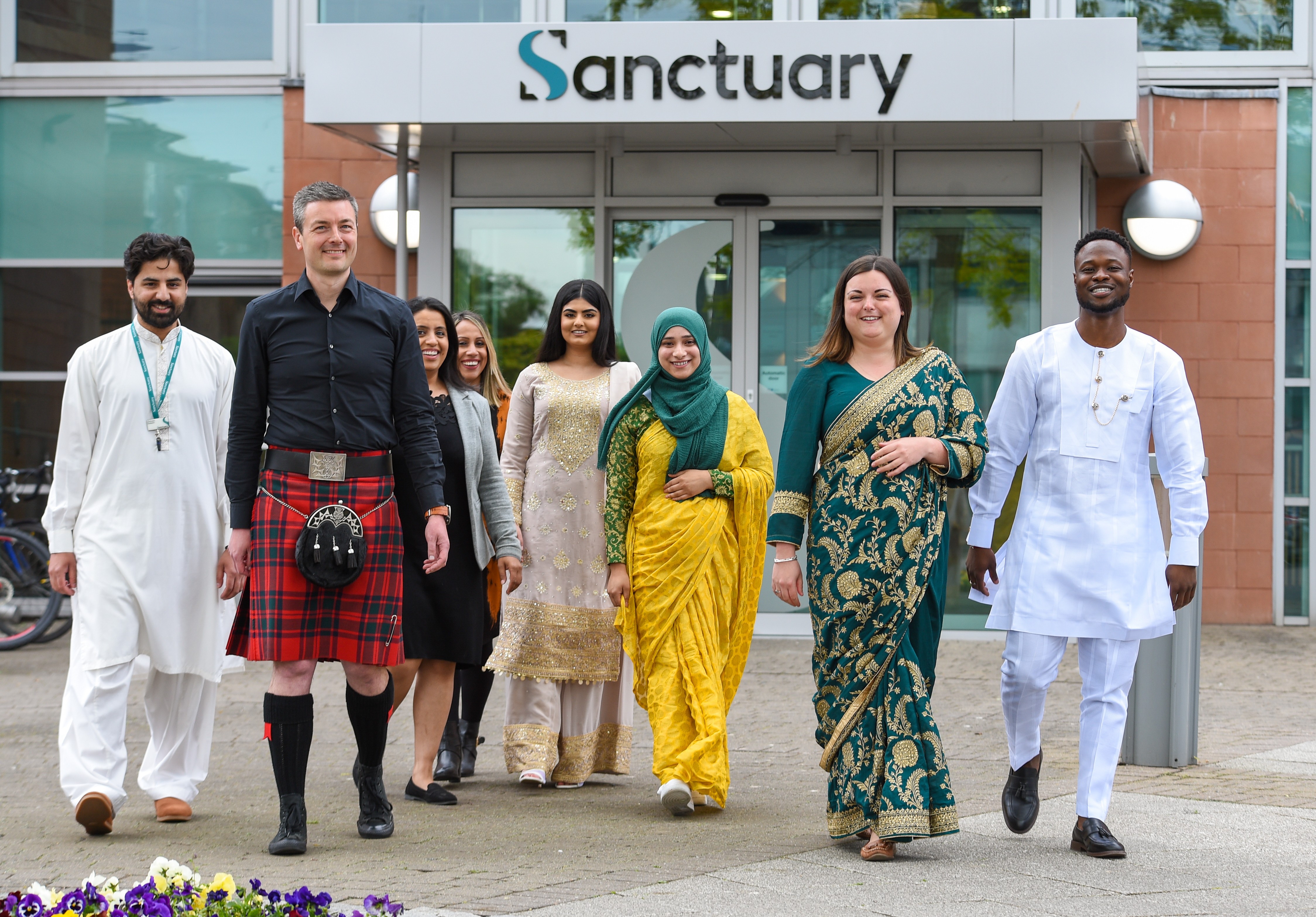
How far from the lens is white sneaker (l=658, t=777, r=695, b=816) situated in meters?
5.21

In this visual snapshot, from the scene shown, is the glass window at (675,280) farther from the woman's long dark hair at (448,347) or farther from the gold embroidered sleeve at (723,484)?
the gold embroidered sleeve at (723,484)

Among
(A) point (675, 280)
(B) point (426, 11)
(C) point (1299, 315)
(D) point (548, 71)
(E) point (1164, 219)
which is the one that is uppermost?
(B) point (426, 11)

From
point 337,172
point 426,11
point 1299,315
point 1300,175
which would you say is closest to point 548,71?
point 426,11

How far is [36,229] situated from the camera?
12359 millimetres

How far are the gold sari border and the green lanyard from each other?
2.30 metres

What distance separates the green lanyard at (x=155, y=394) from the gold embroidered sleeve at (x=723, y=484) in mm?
1913

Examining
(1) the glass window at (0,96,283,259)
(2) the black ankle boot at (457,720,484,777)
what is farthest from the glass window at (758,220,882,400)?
(2) the black ankle boot at (457,720,484,777)

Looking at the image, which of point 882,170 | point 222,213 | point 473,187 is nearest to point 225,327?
point 222,213

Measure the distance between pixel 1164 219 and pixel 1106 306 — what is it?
6.88 metres

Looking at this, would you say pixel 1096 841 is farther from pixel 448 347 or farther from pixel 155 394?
pixel 155 394

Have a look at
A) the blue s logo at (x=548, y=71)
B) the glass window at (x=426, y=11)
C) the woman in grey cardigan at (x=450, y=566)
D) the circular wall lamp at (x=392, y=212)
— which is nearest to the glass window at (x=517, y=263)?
the circular wall lamp at (x=392, y=212)

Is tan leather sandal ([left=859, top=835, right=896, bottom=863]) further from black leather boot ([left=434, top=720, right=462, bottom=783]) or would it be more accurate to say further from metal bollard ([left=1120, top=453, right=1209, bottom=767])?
metal bollard ([left=1120, top=453, right=1209, bottom=767])

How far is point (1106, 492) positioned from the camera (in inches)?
188

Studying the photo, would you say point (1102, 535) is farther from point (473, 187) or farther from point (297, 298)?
point (473, 187)
